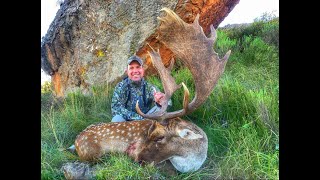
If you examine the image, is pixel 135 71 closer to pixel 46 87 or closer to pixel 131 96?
pixel 131 96

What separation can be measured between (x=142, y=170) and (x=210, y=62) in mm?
791

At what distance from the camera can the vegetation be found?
2.82 metres

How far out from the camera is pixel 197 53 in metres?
2.87

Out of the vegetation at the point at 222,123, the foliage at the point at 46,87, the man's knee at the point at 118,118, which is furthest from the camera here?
the foliage at the point at 46,87

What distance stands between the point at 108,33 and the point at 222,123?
59.8 inches

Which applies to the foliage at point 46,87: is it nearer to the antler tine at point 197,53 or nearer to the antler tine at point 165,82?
the antler tine at point 165,82

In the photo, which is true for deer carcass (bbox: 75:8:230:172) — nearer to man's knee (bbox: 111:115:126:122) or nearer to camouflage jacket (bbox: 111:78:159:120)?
man's knee (bbox: 111:115:126:122)

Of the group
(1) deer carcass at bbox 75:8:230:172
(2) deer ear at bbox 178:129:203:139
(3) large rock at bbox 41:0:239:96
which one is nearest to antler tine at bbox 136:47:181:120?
(1) deer carcass at bbox 75:8:230:172

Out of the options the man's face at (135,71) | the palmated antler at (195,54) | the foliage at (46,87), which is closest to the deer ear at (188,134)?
the palmated antler at (195,54)

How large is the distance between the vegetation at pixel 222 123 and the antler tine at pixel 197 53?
0.38 meters

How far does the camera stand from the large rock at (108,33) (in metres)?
4.04
